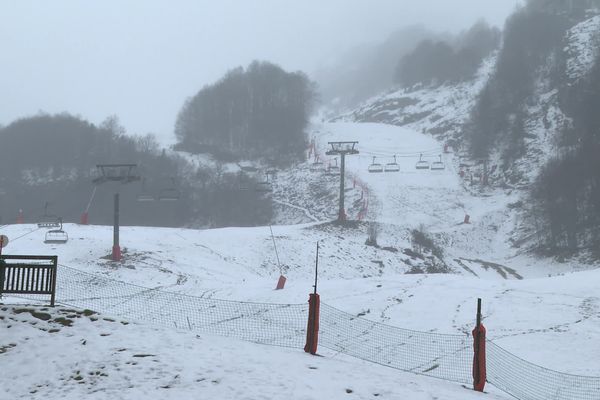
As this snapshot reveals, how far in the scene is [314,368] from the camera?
9797mm

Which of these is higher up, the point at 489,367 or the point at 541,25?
the point at 541,25

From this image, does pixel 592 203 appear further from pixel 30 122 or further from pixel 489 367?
pixel 30 122

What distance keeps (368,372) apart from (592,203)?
161ft

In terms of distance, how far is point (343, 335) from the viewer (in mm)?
16953

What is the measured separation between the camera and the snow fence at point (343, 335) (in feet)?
40.7

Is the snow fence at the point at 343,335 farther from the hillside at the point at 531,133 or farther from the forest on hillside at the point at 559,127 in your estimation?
the forest on hillside at the point at 559,127

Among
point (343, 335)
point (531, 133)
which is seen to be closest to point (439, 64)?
point (531, 133)

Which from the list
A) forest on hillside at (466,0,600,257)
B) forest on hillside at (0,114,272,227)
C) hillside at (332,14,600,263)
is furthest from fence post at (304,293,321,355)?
forest on hillside at (0,114,272,227)

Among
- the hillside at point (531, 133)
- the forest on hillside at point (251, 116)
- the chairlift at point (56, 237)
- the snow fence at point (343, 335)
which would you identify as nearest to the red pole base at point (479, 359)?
the snow fence at point (343, 335)

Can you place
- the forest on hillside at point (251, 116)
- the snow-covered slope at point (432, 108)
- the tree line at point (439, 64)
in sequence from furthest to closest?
the tree line at point (439, 64)
the forest on hillside at point (251, 116)
the snow-covered slope at point (432, 108)

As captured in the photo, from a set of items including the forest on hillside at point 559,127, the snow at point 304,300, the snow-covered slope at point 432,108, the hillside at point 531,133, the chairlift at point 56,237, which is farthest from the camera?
the snow-covered slope at point 432,108

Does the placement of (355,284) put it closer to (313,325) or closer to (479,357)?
(313,325)

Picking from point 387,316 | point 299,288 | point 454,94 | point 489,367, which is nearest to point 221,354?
point 489,367

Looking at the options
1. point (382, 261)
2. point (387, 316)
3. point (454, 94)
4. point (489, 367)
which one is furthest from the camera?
point (454, 94)
